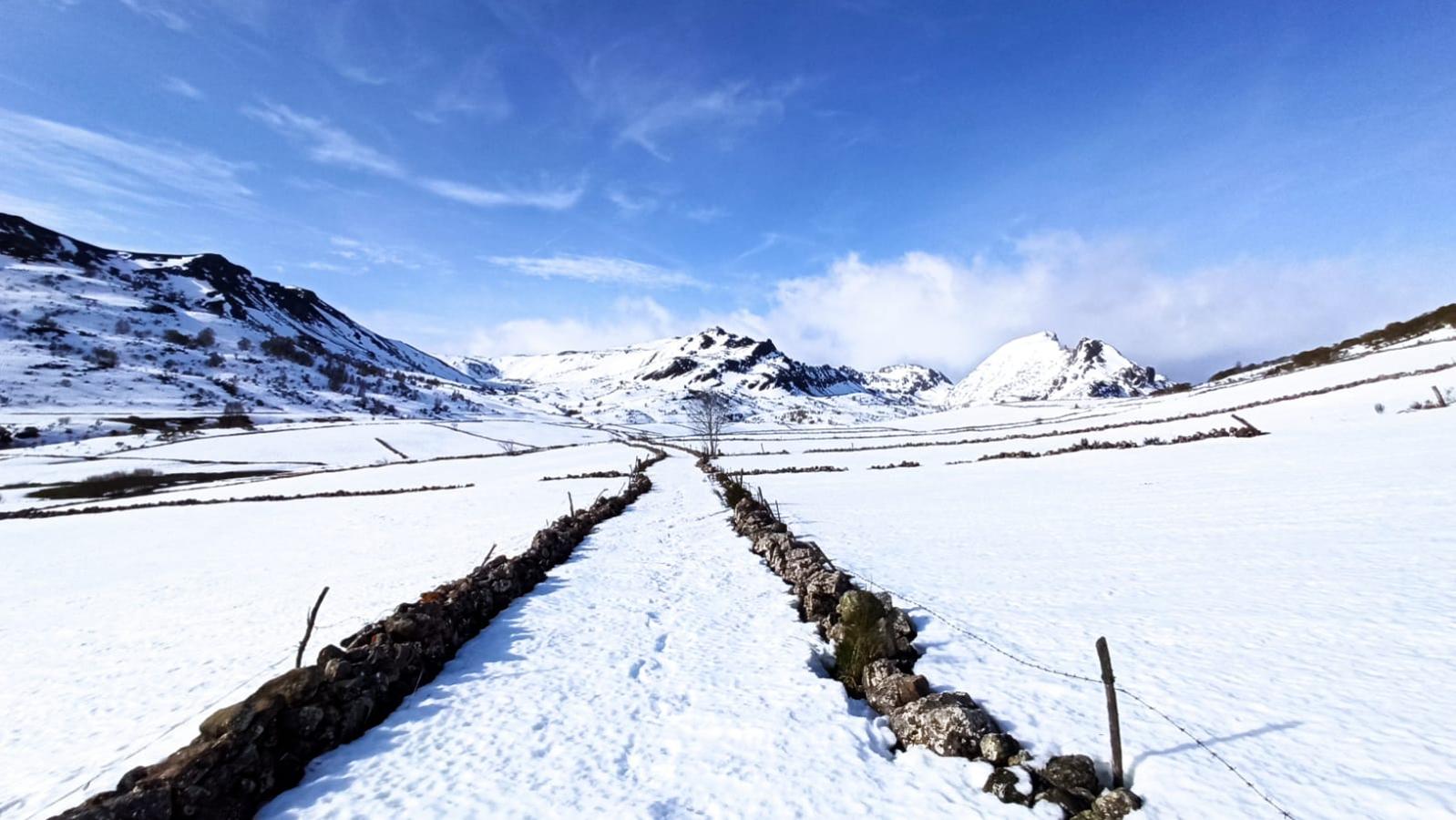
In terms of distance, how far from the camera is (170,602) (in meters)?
15.7

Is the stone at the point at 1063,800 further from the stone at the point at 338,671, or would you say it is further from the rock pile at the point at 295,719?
the stone at the point at 338,671

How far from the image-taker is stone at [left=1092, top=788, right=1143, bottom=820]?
5.38m

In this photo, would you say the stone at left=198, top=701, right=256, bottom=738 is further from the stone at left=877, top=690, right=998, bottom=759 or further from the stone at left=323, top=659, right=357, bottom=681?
the stone at left=877, top=690, right=998, bottom=759

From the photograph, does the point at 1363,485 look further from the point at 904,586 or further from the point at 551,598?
the point at 551,598

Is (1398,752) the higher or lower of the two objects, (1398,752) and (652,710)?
the higher

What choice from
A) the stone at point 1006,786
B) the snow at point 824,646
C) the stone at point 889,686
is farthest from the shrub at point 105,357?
the stone at point 1006,786

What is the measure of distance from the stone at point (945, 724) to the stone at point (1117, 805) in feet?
4.77

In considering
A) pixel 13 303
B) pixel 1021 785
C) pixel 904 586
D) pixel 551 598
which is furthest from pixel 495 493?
pixel 13 303

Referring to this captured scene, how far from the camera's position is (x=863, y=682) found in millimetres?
9203

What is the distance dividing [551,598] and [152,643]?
26.6 feet

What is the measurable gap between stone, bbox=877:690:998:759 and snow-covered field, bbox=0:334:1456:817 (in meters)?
0.27

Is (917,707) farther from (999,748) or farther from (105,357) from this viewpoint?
(105,357)

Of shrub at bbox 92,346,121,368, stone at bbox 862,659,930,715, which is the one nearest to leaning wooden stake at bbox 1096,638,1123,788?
stone at bbox 862,659,930,715

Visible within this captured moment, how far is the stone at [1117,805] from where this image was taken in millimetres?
5379
